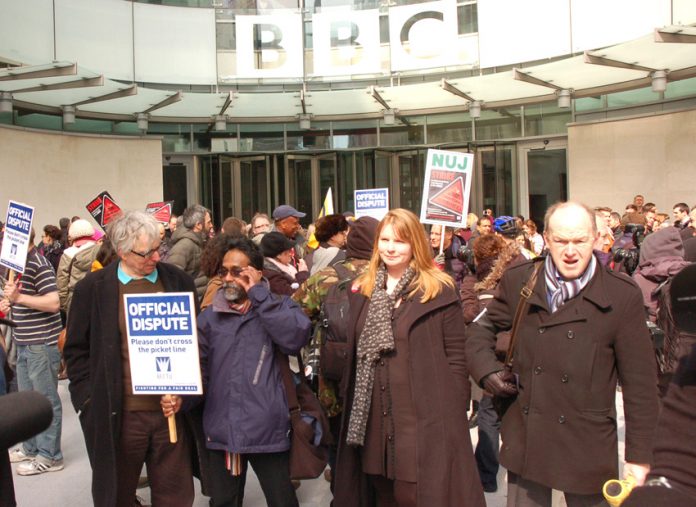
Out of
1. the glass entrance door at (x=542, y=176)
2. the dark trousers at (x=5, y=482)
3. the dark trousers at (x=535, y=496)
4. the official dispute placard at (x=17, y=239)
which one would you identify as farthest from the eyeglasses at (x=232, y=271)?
the glass entrance door at (x=542, y=176)

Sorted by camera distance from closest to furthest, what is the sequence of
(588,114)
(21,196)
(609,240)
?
(609,240) → (21,196) → (588,114)

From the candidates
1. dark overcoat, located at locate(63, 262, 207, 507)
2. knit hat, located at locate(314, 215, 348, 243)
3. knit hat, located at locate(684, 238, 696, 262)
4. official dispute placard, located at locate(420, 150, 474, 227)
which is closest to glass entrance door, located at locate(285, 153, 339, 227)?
official dispute placard, located at locate(420, 150, 474, 227)

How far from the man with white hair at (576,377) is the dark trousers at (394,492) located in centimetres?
50

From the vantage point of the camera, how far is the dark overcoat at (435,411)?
3.89m

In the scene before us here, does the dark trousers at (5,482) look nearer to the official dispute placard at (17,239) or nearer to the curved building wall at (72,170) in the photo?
the official dispute placard at (17,239)

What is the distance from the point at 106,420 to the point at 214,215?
1887 cm

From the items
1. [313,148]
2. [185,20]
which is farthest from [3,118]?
[313,148]

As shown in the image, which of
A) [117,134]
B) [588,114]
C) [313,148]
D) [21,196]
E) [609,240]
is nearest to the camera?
[609,240]

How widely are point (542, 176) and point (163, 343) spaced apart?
58.8ft

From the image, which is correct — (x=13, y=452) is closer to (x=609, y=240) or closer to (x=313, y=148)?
(x=609, y=240)

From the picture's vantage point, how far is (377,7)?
2059 cm

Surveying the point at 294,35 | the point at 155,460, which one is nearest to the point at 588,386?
the point at 155,460

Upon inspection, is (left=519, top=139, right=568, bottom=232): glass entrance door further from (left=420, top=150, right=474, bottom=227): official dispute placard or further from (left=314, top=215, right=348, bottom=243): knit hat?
(left=314, top=215, right=348, bottom=243): knit hat

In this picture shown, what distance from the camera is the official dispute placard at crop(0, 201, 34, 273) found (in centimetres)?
613
